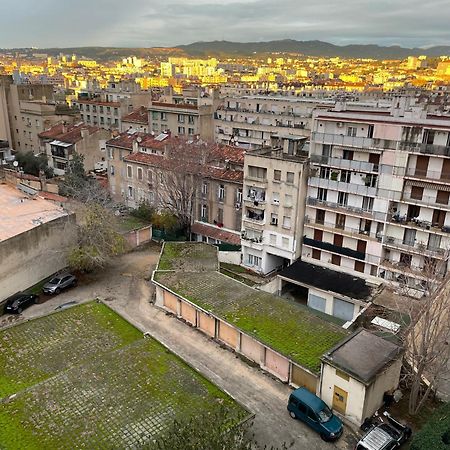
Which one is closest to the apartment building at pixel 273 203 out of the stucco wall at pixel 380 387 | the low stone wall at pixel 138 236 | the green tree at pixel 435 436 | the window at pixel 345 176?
the window at pixel 345 176

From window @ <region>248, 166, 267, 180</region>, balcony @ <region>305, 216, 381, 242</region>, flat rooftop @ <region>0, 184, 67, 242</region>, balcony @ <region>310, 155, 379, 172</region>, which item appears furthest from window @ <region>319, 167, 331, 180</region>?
flat rooftop @ <region>0, 184, 67, 242</region>

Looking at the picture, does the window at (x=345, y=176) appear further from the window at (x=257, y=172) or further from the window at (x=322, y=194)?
the window at (x=257, y=172)

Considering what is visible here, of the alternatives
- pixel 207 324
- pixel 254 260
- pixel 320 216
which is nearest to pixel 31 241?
pixel 207 324

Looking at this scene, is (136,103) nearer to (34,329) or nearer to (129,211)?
(129,211)

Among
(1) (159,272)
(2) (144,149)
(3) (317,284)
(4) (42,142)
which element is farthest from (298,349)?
(4) (42,142)

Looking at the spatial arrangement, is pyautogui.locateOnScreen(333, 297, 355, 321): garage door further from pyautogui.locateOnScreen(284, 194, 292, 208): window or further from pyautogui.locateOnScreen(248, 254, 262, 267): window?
pyautogui.locateOnScreen(284, 194, 292, 208): window

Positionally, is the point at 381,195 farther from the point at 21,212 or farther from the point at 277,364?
the point at 21,212
